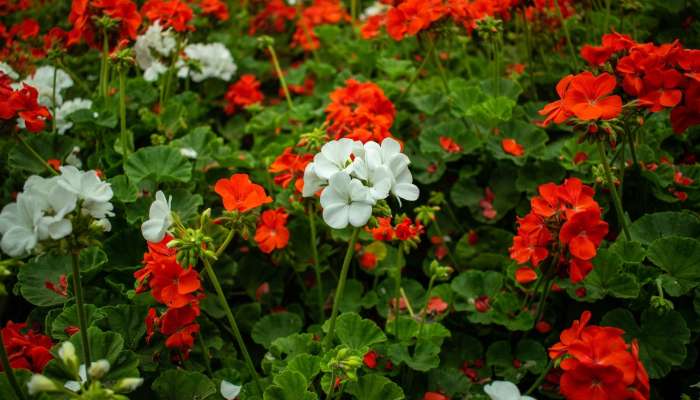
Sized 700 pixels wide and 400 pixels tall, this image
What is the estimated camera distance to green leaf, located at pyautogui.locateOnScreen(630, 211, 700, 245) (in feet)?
6.36

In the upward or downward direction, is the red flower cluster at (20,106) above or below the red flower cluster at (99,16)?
below

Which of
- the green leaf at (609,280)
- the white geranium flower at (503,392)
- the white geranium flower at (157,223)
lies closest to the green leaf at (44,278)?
the white geranium flower at (157,223)

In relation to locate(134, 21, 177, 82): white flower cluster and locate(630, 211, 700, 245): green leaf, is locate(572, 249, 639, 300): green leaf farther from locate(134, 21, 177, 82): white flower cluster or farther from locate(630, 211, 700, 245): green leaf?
locate(134, 21, 177, 82): white flower cluster

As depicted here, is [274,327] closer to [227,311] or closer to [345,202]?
[227,311]

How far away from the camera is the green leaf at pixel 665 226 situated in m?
1.94

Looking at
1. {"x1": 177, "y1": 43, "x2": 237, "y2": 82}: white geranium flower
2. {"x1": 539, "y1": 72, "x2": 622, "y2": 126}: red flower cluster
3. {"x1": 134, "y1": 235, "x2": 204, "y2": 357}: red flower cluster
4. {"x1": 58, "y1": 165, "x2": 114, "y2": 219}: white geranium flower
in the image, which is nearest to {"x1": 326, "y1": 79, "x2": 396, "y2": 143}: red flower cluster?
{"x1": 539, "y1": 72, "x2": 622, "y2": 126}: red flower cluster

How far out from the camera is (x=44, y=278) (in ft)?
6.13

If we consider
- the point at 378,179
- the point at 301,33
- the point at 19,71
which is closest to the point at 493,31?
the point at 378,179

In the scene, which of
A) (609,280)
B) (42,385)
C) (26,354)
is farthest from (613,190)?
(26,354)

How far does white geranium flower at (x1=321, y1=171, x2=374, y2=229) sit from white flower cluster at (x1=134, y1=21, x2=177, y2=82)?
1435 mm

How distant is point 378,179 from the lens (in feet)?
4.43

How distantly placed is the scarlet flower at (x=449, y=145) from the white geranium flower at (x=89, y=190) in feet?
4.78

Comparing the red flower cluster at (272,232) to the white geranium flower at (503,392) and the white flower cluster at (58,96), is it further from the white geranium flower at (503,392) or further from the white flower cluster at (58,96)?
the white flower cluster at (58,96)

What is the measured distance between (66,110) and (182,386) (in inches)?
55.3
